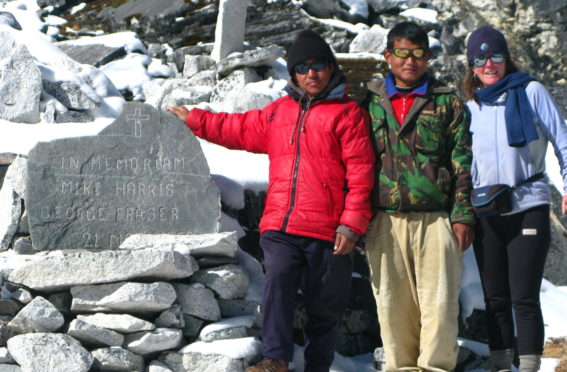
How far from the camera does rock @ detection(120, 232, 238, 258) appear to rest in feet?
17.3

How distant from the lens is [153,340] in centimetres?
493

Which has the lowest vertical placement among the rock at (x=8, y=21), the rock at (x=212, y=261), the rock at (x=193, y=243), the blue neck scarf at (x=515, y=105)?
the rock at (x=212, y=261)

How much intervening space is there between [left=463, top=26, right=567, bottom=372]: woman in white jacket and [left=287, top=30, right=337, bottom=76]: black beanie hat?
2.94 feet

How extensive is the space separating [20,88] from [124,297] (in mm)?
3904

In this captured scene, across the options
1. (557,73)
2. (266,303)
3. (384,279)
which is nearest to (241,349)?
(266,303)

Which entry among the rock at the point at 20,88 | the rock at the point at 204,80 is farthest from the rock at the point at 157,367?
the rock at the point at 204,80

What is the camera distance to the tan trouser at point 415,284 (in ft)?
14.6

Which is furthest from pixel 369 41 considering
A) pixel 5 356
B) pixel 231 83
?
pixel 5 356

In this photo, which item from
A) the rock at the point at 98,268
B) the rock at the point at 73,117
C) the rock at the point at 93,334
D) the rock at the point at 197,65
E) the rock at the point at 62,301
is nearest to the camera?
the rock at the point at 93,334

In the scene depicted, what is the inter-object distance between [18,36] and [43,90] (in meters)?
2.77

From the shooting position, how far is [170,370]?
16.3 feet

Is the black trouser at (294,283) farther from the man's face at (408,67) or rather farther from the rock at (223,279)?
the man's face at (408,67)

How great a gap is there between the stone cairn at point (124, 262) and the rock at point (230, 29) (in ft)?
30.4

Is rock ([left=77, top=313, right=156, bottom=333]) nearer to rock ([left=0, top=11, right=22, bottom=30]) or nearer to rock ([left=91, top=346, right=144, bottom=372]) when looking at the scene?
rock ([left=91, top=346, right=144, bottom=372])
